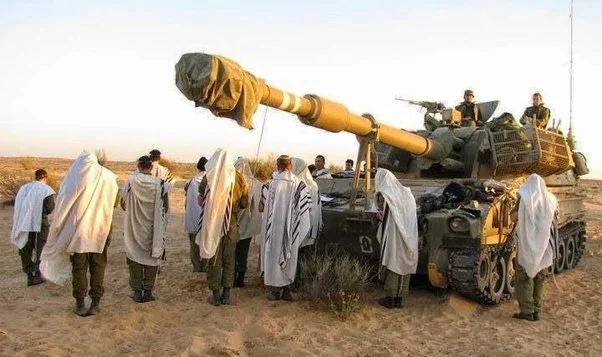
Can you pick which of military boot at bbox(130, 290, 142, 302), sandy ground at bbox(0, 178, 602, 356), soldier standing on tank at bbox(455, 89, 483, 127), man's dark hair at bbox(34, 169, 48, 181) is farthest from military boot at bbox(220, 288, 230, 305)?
soldier standing on tank at bbox(455, 89, 483, 127)

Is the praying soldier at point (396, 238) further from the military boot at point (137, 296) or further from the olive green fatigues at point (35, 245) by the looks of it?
the olive green fatigues at point (35, 245)

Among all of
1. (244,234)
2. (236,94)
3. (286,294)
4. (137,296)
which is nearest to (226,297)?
(286,294)

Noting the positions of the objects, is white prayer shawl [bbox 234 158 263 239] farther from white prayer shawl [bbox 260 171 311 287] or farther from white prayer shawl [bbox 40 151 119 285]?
white prayer shawl [bbox 40 151 119 285]

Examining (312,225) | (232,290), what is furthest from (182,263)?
(312,225)

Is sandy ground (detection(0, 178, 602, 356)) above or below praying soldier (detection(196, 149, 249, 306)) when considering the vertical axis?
below

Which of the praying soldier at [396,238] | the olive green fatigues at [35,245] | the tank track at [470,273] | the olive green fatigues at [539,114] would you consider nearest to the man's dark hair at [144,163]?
the olive green fatigues at [35,245]

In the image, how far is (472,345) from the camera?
229 inches

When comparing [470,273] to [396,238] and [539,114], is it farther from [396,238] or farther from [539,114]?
[539,114]

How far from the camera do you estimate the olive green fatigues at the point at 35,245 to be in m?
7.88

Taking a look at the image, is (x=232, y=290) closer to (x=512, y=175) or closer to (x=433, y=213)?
(x=433, y=213)

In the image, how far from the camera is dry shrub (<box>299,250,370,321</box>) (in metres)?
6.59

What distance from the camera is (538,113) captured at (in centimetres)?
1028

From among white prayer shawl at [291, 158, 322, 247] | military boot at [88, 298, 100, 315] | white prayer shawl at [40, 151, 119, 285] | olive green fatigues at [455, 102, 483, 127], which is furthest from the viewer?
olive green fatigues at [455, 102, 483, 127]

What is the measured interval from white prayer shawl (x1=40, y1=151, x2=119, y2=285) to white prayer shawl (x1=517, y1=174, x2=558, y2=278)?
438 cm
